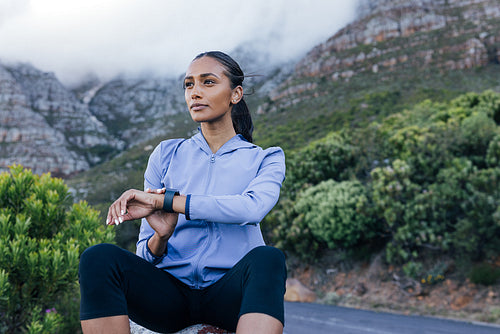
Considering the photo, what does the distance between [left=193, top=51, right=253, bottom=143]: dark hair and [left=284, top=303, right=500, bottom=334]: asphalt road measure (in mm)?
5257

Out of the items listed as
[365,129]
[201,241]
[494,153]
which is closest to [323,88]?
[365,129]

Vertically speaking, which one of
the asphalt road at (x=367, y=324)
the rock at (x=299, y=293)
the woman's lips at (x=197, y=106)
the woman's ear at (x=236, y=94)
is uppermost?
the woman's ear at (x=236, y=94)

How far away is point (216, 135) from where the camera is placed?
1760 mm

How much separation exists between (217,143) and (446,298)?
30.5ft

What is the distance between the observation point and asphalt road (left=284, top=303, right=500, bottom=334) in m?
6.93

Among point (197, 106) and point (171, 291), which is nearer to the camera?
point (171, 291)

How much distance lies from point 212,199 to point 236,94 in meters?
0.65

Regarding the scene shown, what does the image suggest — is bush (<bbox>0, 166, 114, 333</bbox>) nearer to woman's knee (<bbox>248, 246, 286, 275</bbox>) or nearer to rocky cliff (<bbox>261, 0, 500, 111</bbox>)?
woman's knee (<bbox>248, 246, 286, 275</bbox>)

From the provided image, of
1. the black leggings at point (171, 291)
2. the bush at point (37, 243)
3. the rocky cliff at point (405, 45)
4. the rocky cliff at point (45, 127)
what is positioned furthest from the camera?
the rocky cliff at point (45, 127)

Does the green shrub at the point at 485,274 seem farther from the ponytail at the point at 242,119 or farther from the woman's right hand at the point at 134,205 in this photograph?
the woman's right hand at the point at 134,205

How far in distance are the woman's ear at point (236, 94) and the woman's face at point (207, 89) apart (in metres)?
0.05

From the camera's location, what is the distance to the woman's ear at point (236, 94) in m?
1.77

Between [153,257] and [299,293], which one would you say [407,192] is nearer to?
[299,293]

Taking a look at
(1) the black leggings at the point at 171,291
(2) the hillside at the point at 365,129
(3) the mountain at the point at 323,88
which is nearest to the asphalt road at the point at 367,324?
(2) the hillside at the point at 365,129
